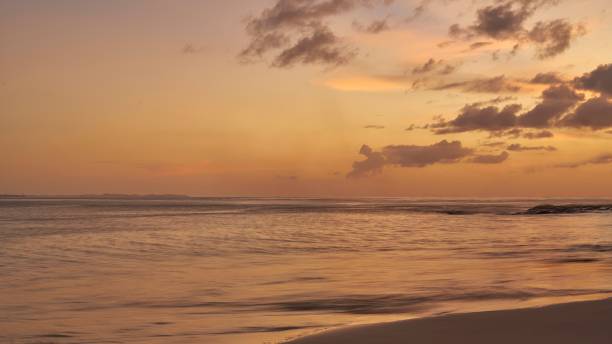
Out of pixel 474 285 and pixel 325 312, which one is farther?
pixel 474 285

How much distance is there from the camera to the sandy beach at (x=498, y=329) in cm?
938

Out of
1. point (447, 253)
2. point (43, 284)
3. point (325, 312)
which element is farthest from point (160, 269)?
point (447, 253)

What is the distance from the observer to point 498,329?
32.8 feet

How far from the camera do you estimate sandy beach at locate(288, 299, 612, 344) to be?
938 cm

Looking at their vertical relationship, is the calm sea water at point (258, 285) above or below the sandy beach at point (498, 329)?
below

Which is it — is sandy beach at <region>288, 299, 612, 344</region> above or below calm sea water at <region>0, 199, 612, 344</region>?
above

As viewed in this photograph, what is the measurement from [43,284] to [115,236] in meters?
21.9

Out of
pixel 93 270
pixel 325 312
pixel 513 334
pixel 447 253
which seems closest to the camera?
pixel 513 334

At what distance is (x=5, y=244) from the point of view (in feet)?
106

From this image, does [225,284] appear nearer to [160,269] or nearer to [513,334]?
[160,269]

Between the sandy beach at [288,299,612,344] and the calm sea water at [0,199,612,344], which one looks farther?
the calm sea water at [0,199,612,344]

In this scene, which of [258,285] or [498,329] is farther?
[258,285]

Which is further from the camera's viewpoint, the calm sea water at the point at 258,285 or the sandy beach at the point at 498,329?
the calm sea water at the point at 258,285

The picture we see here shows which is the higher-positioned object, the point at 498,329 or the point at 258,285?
the point at 498,329
